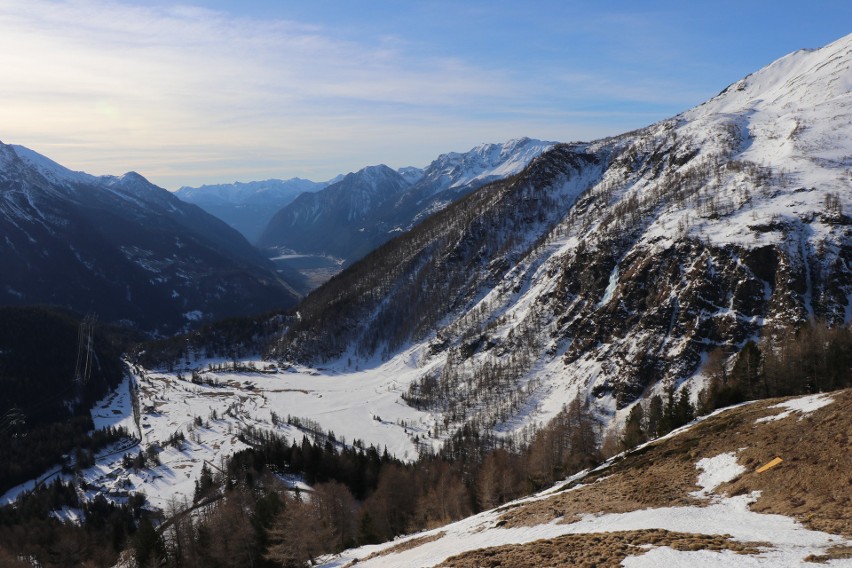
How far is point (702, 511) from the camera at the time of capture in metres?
40.4

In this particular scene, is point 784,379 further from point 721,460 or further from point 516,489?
point 721,460

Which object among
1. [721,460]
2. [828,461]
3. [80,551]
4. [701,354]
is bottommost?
[80,551]

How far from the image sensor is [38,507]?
503ft

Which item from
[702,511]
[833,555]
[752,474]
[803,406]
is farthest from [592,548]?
[803,406]

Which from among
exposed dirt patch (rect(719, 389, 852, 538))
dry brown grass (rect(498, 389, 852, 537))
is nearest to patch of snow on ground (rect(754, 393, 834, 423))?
exposed dirt patch (rect(719, 389, 852, 538))

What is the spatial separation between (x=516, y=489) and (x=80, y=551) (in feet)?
283

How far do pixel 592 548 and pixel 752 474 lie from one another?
66.5 ft

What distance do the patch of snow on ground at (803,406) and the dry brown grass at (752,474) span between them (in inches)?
42.5

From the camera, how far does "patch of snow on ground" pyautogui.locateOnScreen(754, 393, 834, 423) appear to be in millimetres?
53875

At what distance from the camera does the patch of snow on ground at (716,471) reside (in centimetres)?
4644

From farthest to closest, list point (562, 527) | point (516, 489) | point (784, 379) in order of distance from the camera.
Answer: point (784, 379) < point (516, 489) < point (562, 527)

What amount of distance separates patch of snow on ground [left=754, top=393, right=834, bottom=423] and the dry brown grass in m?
1.08

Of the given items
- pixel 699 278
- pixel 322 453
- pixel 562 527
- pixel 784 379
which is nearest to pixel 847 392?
pixel 562 527

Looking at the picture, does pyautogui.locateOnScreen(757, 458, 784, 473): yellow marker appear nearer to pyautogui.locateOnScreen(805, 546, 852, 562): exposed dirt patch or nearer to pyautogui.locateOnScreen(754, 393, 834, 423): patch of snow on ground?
pyautogui.locateOnScreen(754, 393, 834, 423): patch of snow on ground
